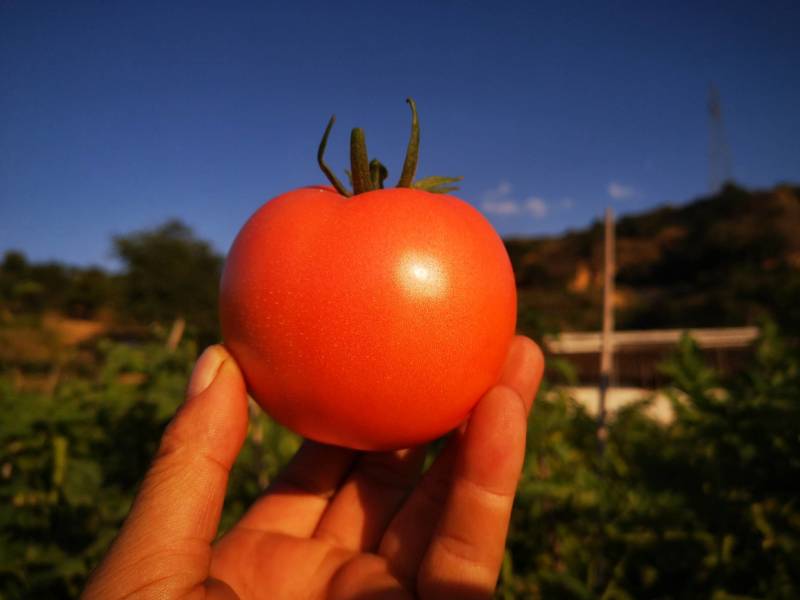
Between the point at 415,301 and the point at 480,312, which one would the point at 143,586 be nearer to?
the point at 415,301

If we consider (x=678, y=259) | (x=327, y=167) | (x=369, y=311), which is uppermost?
(x=678, y=259)

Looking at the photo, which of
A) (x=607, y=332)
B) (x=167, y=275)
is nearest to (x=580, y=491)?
(x=607, y=332)

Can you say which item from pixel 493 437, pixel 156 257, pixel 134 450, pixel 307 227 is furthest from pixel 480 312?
pixel 156 257

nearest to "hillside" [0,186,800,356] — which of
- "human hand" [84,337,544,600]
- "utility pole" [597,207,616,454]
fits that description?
"utility pole" [597,207,616,454]

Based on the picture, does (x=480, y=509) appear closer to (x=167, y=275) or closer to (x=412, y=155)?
(x=412, y=155)

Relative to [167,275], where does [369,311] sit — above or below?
below

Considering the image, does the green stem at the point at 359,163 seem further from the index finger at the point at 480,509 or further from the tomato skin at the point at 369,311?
the index finger at the point at 480,509

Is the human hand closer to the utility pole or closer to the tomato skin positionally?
the tomato skin
